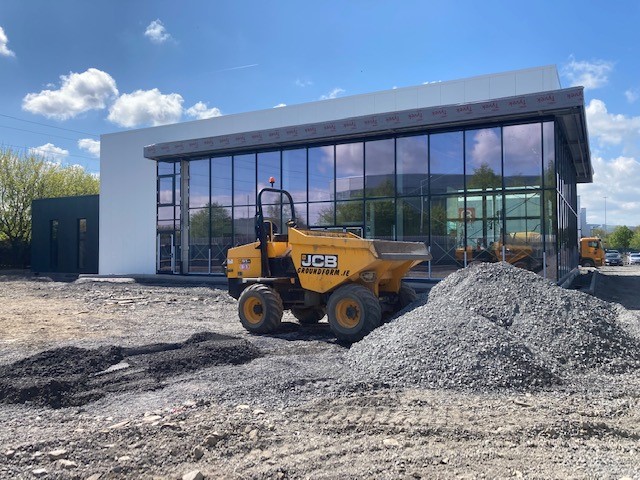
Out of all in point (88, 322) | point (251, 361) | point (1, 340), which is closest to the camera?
point (251, 361)

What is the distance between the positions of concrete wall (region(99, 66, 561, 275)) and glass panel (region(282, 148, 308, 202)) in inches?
307

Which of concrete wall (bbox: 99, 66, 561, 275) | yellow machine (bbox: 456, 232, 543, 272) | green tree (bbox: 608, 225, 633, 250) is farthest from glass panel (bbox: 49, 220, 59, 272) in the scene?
green tree (bbox: 608, 225, 633, 250)

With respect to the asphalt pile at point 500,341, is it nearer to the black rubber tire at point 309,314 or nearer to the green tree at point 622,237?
the black rubber tire at point 309,314

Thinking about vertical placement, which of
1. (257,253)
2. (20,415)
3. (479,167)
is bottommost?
(20,415)

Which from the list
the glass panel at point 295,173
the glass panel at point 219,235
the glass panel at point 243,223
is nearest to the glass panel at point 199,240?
the glass panel at point 219,235

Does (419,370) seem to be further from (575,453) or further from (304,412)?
(575,453)

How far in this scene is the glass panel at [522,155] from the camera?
17984mm

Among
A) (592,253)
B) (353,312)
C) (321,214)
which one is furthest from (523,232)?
(592,253)

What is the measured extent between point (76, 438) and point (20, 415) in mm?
1248

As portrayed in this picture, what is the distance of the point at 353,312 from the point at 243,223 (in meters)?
14.9

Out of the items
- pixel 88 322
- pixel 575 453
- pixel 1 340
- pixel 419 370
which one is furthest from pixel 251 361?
pixel 88 322

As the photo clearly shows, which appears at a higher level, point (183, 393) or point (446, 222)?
point (446, 222)

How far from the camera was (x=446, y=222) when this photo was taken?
1939 cm

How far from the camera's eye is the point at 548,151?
1788cm
